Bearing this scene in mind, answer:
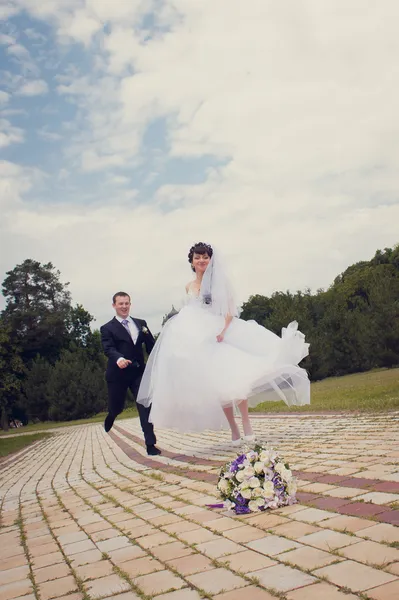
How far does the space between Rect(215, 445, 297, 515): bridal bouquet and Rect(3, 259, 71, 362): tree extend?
60785 millimetres

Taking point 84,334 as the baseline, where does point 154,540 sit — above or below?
below

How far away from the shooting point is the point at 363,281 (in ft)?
238

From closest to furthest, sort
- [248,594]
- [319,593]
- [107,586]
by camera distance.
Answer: [319,593] → [248,594] → [107,586]

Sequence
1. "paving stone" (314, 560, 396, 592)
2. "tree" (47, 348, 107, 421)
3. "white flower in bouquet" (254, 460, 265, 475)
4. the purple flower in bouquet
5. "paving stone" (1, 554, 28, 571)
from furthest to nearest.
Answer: "tree" (47, 348, 107, 421) → the purple flower in bouquet → "white flower in bouquet" (254, 460, 265, 475) → "paving stone" (1, 554, 28, 571) → "paving stone" (314, 560, 396, 592)

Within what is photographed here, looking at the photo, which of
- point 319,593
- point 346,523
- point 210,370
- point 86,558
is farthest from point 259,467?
point 210,370

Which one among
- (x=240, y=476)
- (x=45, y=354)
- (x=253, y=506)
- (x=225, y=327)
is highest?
(x=45, y=354)

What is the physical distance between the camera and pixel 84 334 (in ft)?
231

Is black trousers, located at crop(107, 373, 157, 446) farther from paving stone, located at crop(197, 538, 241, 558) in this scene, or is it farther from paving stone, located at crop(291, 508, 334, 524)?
paving stone, located at crop(197, 538, 241, 558)

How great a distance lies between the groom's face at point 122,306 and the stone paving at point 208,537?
2.84 metres

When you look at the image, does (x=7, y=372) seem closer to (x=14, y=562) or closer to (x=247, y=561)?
(x=14, y=562)

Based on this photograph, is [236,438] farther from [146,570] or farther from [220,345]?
[146,570]

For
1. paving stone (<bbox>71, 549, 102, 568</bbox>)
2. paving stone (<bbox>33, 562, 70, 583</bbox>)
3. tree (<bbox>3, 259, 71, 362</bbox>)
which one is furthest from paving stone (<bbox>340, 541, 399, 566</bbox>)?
tree (<bbox>3, 259, 71, 362</bbox>)

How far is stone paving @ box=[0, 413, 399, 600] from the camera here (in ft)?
10.0

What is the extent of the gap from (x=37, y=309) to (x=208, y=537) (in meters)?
63.6
